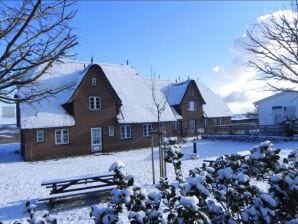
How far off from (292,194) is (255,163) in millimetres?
779

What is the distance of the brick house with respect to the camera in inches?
1005

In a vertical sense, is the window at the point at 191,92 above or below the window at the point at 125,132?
above

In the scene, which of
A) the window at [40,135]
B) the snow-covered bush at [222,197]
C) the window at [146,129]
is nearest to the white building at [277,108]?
the window at [146,129]

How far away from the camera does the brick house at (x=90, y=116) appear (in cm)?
2552

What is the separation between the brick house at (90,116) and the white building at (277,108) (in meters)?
12.0

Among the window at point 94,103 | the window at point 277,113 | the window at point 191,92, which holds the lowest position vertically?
the window at point 277,113

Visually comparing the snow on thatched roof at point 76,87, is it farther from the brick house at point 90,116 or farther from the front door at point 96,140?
the front door at point 96,140

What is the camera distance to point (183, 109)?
39.9 metres

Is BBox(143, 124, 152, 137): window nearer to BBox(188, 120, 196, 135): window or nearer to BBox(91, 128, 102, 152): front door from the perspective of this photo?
BBox(91, 128, 102, 152): front door

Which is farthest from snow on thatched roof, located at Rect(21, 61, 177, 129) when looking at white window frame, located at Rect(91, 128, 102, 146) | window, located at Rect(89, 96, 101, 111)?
white window frame, located at Rect(91, 128, 102, 146)

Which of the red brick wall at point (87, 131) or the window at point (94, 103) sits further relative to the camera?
the window at point (94, 103)

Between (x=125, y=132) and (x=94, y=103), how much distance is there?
4.06m

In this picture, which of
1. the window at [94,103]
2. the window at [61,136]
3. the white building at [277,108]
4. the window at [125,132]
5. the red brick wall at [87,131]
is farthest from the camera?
the white building at [277,108]

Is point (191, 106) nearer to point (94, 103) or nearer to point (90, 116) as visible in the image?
point (94, 103)
